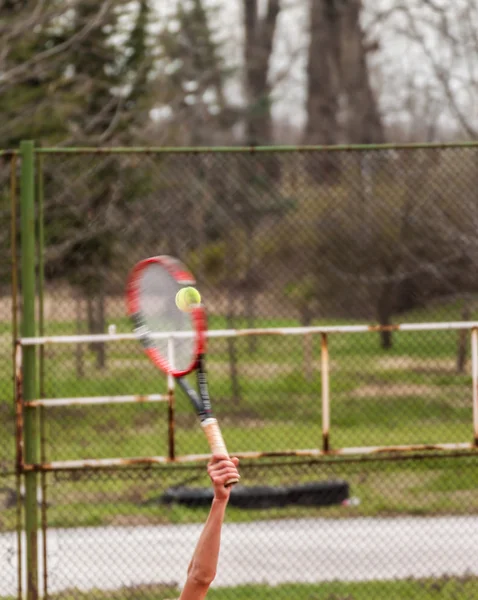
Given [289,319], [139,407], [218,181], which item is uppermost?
[218,181]

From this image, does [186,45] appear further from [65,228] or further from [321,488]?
[321,488]

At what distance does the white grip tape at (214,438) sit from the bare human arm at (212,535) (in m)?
0.03

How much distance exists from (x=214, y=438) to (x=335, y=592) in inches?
157

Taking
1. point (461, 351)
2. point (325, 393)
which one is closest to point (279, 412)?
point (461, 351)

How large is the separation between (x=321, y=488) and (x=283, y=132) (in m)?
15.3

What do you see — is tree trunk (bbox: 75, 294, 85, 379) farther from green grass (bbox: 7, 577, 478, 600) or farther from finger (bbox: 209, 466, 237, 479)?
finger (bbox: 209, 466, 237, 479)

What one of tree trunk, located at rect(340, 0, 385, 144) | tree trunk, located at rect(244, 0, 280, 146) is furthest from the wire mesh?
tree trunk, located at rect(244, 0, 280, 146)

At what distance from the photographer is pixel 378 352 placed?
653 cm

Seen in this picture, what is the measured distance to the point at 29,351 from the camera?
522 cm

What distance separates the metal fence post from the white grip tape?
280 cm

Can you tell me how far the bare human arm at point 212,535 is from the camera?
7.70 feet

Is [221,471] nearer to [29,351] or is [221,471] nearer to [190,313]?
[190,313]

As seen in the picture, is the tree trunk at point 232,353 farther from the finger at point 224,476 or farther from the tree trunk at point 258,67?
the tree trunk at point 258,67

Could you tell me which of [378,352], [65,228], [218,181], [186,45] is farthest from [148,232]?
[186,45]
